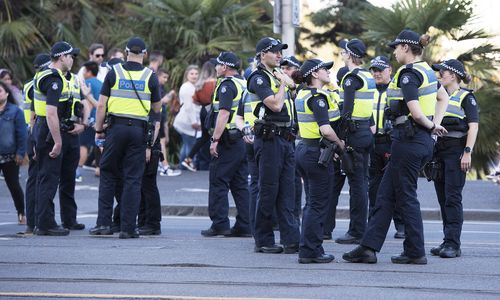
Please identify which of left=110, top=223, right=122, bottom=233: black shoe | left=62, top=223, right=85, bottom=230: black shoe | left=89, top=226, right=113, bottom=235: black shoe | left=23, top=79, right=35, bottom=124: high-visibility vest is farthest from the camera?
left=62, top=223, right=85, bottom=230: black shoe

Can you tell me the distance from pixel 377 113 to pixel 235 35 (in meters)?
10.3

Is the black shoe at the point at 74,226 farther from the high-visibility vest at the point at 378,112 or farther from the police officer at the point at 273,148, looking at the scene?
the high-visibility vest at the point at 378,112

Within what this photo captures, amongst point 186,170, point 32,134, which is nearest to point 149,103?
point 32,134

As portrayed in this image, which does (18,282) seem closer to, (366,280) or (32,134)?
(366,280)

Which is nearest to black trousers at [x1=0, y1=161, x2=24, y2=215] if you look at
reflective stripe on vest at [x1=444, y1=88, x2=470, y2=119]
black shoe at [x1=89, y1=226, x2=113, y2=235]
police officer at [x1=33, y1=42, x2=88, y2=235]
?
police officer at [x1=33, y1=42, x2=88, y2=235]

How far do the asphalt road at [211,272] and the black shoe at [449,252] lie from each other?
0.09 metres

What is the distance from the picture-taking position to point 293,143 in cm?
1161

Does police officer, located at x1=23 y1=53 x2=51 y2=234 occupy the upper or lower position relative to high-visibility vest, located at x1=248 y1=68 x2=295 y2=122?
lower

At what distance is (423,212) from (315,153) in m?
6.25

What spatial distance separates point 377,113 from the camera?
13.0m

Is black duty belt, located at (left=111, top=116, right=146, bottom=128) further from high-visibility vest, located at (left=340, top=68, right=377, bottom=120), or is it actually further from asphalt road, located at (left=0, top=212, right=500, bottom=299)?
high-visibility vest, located at (left=340, top=68, right=377, bottom=120)

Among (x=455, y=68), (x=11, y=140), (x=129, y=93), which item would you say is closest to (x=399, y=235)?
(x=455, y=68)

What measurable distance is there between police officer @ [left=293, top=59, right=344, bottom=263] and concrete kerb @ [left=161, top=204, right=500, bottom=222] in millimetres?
6086

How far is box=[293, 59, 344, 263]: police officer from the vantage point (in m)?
10.6
